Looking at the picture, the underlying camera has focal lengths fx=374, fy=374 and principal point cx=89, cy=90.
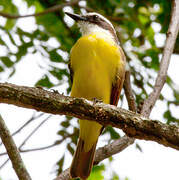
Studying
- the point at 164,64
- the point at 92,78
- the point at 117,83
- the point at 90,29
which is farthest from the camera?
the point at 90,29

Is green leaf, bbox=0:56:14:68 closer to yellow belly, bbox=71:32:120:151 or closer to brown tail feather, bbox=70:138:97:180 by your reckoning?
yellow belly, bbox=71:32:120:151

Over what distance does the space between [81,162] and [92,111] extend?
1.65 m

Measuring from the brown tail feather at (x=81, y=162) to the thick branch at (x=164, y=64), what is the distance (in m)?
1.04

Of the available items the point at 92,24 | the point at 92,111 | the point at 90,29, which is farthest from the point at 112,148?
the point at 92,24

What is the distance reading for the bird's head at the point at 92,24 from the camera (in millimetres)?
5418

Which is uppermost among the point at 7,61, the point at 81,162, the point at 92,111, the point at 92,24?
the point at 92,24

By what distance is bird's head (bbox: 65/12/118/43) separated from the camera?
5418 millimetres

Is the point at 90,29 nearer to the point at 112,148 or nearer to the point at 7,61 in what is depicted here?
the point at 7,61

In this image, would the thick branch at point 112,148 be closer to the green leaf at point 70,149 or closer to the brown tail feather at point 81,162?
the brown tail feather at point 81,162

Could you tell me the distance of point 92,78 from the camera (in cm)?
444

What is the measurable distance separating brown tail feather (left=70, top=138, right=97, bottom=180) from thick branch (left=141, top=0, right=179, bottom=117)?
1.04 metres

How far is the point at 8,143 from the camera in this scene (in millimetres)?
3344

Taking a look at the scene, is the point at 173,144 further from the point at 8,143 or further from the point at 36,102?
the point at 8,143

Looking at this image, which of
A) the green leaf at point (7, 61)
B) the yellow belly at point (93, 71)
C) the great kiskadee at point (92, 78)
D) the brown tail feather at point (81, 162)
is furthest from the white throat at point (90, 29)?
the brown tail feather at point (81, 162)
